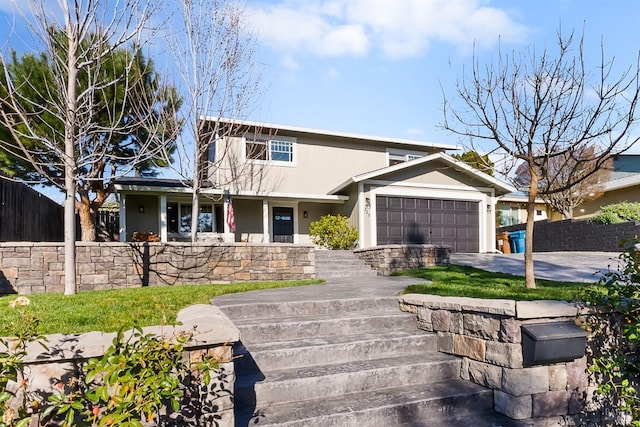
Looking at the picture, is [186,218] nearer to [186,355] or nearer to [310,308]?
[310,308]

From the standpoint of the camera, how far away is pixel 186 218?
13.2 m

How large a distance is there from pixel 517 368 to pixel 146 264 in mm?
6380

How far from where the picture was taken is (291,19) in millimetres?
7973

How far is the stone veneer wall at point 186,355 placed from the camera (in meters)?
2.05

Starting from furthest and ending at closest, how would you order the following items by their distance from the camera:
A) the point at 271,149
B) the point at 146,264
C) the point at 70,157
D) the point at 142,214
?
1. the point at 271,149
2. the point at 142,214
3. the point at 146,264
4. the point at 70,157

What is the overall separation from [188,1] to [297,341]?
937 cm

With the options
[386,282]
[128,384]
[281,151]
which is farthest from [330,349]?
[281,151]

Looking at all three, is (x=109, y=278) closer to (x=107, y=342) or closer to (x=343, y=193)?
(x=107, y=342)

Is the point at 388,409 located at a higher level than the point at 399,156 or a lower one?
lower

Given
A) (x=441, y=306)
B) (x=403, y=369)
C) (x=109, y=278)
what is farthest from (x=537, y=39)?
(x=109, y=278)

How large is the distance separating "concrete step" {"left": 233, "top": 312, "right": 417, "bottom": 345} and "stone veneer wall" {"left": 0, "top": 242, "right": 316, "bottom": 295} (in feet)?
13.6

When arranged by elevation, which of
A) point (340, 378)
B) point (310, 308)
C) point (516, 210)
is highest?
point (516, 210)

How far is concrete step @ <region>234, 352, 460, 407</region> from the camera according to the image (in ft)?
9.86

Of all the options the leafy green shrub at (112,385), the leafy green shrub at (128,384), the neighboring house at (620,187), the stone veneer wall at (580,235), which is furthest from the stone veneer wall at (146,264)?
the neighboring house at (620,187)
